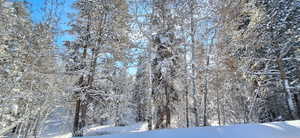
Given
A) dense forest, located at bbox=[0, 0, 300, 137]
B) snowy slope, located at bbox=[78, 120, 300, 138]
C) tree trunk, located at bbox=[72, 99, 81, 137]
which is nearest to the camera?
snowy slope, located at bbox=[78, 120, 300, 138]

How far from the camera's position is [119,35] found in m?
9.37

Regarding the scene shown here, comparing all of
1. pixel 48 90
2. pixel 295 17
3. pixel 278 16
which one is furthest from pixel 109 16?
pixel 295 17

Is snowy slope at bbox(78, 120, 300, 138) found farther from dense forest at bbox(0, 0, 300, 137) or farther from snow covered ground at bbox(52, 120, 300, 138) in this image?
dense forest at bbox(0, 0, 300, 137)

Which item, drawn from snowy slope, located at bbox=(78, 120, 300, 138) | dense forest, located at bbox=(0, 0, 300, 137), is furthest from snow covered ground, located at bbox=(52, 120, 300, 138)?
dense forest, located at bbox=(0, 0, 300, 137)

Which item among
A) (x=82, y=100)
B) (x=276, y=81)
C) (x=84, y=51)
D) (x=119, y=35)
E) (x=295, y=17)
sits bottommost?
(x=82, y=100)

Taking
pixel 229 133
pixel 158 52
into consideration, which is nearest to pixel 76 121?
pixel 158 52

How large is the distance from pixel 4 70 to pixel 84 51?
328 cm

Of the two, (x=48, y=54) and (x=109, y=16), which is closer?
(x=48, y=54)

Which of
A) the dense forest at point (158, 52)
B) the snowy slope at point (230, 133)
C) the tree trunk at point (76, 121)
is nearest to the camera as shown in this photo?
the snowy slope at point (230, 133)

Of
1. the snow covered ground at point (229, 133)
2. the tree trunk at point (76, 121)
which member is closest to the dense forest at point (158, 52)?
the tree trunk at point (76, 121)

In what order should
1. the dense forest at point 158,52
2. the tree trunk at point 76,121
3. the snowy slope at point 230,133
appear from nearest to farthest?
the snowy slope at point 230,133, the dense forest at point 158,52, the tree trunk at point 76,121

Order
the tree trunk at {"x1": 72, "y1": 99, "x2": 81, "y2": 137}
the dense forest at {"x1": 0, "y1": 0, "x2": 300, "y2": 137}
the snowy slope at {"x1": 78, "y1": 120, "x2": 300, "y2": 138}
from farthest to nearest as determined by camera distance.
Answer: the tree trunk at {"x1": 72, "y1": 99, "x2": 81, "y2": 137}, the dense forest at {"x1": 0, "y1": 0, "x2": 300, "y2": 137}, the snowy slope at {"x1": 78, "y1": 120, "x2": 300, "y2": 138}

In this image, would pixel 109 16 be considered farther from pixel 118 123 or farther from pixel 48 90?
pixel 118 123

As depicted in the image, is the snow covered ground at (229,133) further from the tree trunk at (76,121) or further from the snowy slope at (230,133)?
the tree trunk at (76,121)
